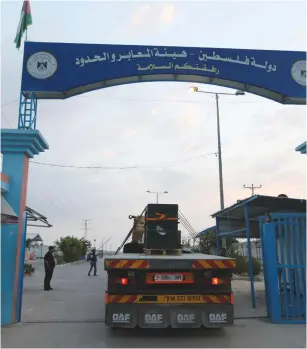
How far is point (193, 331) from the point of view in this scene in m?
7.10

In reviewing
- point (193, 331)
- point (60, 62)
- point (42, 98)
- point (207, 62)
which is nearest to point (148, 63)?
point (207, 62)

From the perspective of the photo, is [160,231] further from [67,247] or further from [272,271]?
[67,247]

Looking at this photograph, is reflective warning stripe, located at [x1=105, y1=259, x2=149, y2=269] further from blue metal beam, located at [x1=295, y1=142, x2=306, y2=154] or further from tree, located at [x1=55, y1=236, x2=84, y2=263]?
tree, located at [x1=55, y1=236, x2=84, y2=263]

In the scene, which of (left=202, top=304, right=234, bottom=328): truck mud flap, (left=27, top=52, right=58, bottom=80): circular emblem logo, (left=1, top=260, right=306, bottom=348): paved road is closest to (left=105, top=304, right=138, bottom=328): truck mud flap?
(left=1, top=260, right=306, bottom=348): paved road

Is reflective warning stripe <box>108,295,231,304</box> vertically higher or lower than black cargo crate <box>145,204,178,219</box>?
lower

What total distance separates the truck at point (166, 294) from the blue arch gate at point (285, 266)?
70.0 inches

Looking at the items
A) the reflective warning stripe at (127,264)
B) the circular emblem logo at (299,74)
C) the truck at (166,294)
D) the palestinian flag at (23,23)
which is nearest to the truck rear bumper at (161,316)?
the truck at (166,294)

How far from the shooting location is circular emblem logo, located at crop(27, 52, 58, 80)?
359 inches

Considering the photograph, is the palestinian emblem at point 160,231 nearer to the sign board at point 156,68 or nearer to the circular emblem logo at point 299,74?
the sign board at point 156,68

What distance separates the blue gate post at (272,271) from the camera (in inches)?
310

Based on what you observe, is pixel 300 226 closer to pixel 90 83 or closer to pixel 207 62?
pixel 207 62

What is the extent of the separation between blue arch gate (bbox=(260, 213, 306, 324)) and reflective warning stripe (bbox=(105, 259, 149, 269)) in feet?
10.0

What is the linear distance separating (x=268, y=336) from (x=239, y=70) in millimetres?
6225

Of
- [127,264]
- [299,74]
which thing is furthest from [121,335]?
[299,74]
